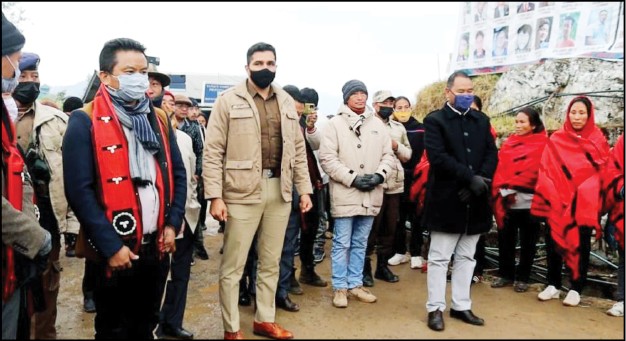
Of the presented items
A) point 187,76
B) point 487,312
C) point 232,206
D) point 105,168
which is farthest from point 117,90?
point 187,76

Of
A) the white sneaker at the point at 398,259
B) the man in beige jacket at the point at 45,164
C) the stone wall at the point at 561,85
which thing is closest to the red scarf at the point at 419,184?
the white sneaker at the point at 398,259

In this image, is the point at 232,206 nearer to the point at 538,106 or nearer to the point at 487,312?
the point at 487,312

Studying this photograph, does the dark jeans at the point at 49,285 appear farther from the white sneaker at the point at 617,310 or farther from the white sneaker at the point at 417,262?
the white sneaker at the point at 617,310

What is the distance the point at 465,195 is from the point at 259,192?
147 cm

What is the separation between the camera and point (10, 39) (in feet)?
6.97

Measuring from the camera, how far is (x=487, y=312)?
12.4 ft

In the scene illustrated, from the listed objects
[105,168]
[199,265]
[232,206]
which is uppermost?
[105,168]

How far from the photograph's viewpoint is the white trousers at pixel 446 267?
3488 millimetres

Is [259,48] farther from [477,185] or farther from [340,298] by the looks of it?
[340,298]

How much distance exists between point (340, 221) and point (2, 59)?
2.64 metres

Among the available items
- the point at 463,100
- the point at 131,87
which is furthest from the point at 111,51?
the point at 463,100

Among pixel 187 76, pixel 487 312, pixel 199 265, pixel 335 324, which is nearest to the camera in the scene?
pixel 335 324

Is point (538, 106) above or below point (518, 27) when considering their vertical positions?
below

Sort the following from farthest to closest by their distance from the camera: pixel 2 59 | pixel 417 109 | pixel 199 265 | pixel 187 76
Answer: pixel 187 76 < pixel 417 109 < pixel 199 265 < pixel 2 59
